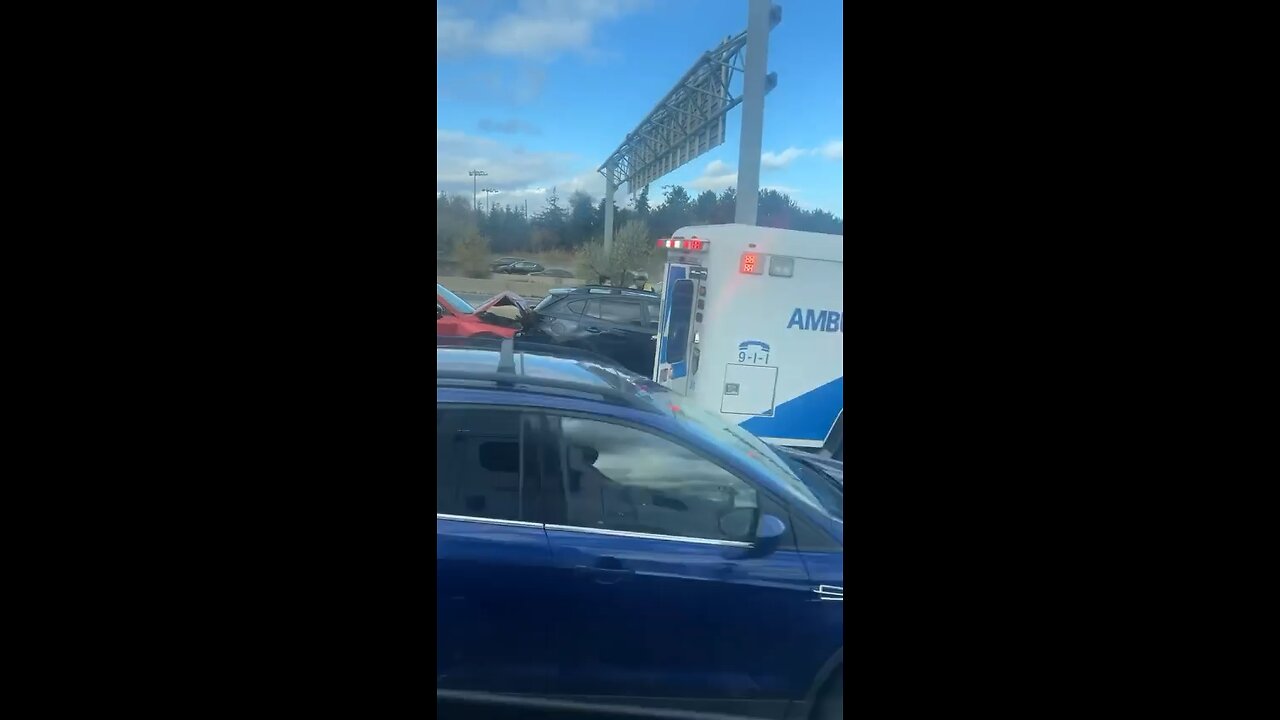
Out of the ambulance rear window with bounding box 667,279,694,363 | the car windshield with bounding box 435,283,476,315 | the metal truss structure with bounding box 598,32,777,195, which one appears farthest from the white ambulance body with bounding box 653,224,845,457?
the car windshield with bounding box 435,283,476,315

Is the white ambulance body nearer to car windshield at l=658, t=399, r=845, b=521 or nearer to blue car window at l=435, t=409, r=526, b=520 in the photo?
car windshield at l=658, t=399, r=845, b=521

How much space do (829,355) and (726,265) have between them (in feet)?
2.67

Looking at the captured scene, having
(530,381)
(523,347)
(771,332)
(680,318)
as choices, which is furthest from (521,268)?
(530,381)

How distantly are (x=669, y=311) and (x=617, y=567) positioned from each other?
120 inches

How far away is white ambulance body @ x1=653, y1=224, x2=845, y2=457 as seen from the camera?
4.35 m

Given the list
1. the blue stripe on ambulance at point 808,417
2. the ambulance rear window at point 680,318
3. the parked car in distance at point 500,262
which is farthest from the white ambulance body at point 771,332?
the parked car in distance at point 500,262

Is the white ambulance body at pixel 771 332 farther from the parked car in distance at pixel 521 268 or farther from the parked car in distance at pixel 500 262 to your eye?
the parked car in distance at pixel 500 262

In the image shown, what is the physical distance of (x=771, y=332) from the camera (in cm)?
443

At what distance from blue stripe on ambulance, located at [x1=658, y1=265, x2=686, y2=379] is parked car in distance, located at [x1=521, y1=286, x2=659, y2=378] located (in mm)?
308

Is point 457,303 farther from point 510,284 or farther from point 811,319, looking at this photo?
point 811,319

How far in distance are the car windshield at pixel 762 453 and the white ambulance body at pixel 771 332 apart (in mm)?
2086
